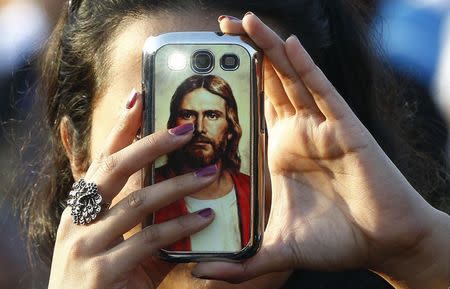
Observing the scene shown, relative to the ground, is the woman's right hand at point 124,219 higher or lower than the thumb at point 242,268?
higher

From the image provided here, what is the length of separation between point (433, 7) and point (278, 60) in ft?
7.13

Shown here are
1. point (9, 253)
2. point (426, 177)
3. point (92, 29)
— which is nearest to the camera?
point (92, 29)

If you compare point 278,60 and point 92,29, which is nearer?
point 278,60

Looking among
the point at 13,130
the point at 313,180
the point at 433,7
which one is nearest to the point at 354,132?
the point at 313,180

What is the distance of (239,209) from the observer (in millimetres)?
1833

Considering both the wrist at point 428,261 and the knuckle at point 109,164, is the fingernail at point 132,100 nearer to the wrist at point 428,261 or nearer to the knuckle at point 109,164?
the knuckle at point 109,164

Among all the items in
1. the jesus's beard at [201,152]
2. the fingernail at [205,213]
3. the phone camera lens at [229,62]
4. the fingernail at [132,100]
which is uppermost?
the phone camera lens at [229,62]

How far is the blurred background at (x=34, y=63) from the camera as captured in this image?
3.25 m

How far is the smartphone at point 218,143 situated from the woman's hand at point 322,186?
55 mm

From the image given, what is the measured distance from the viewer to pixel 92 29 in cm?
250

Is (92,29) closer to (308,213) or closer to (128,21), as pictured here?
(128,21)

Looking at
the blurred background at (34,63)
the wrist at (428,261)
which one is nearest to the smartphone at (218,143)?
the wrist at (428,261)

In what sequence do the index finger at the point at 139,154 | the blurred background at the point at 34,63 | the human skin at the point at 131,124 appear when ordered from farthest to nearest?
1. the blurred background at the point at 34,63
2. the human skin at the point at 131,124
3. the index finger at the point at 139,154

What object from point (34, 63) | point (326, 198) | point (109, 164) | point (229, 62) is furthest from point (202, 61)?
point (34, 63)
